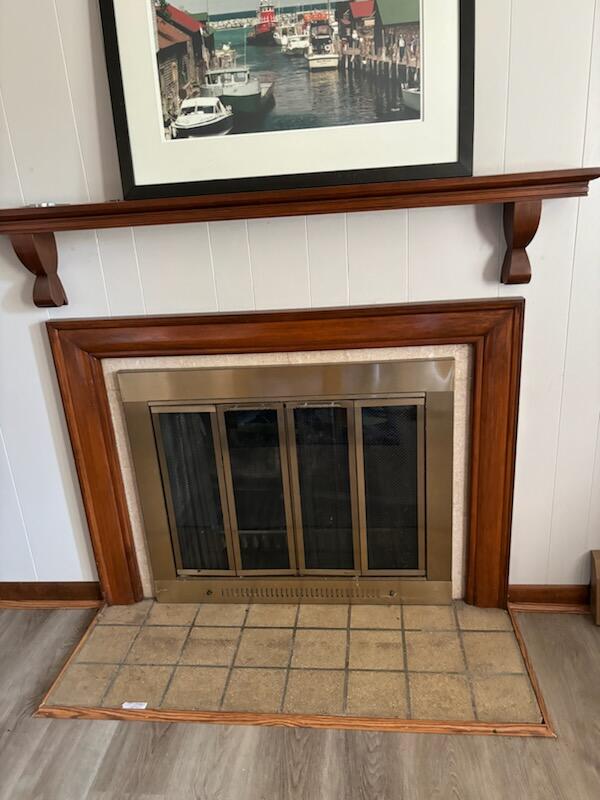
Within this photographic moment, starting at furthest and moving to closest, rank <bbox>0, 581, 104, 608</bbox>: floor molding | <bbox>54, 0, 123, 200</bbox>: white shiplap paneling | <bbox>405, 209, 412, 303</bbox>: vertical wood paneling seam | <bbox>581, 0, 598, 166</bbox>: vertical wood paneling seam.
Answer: <bbox>0, 581, 104, 608</bbox>: floor molding < <bbox>405, 209, 412, 303</bbox>: vertical wood paneling seam < <bbox>54, 0, 123, 200</bbox>: white shiplap paneling < <bbox>581, 0, 598, 166</bbox>: vertical wood paneling seam

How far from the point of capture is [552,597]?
1958mm

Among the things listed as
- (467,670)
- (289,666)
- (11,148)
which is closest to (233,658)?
(289,666)

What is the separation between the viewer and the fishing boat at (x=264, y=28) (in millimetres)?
1482

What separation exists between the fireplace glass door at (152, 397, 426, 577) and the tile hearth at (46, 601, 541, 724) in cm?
15

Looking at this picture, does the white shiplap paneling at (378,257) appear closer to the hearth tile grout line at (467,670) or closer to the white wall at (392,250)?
the white wall at (392,250)

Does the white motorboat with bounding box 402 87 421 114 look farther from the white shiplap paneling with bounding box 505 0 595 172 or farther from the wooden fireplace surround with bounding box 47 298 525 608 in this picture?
the wooden fireplace surround with bounding box 47 298 525 608

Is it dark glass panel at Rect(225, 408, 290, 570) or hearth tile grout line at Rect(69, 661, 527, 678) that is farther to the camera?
dark glass panel at Rect(225, 408, 290, 570)

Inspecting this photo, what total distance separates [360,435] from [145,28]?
1.18m

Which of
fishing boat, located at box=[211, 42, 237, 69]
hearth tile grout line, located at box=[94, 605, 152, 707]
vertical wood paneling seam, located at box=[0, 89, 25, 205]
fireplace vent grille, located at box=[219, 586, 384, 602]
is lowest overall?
hearth tile grout line, located at box=[94, 605, 152, 707]

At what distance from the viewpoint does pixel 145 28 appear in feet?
4.96

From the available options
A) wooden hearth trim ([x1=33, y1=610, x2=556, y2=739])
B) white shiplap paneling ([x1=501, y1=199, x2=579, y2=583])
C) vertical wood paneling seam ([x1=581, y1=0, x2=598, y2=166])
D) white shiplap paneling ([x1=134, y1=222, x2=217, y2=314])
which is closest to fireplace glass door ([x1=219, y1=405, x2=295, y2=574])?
white shiplap paneling ([x1=134, y1=222, x2=217, y2=314])

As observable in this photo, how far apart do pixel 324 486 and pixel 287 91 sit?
109 cm

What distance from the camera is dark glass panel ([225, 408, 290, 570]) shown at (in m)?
1.91

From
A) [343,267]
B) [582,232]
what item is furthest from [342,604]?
[582,232]
